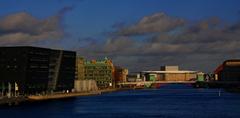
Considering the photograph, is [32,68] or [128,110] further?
[32,68]

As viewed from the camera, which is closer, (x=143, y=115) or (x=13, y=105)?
(x=143, y=115)

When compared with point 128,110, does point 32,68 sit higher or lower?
higher

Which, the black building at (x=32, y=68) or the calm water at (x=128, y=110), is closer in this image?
the calm water at (x=128, y=110)

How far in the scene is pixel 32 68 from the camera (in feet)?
537

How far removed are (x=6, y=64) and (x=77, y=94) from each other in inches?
1492

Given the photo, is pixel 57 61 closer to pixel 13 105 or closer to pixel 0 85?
pixel 0 85

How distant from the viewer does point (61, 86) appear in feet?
621

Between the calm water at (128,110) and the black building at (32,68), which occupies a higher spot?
the black building at (32,68)

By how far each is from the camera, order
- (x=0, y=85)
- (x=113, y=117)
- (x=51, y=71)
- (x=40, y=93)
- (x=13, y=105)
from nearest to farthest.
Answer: (x=113, y=117)
(x=13, y=105)
(x=0, y=85)
(x=40, y=93)
(x=51, y=71)

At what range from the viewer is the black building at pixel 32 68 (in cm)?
15912

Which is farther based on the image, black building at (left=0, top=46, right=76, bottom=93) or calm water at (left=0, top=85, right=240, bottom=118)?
black building at (left=0, top=46, right=76, bottom=93)

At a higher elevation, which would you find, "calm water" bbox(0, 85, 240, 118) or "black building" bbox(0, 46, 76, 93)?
"black building" bbox(0, 46, 76, 93)

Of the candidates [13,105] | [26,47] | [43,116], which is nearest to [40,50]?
[26,47]

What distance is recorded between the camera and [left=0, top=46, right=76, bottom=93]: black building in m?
Answer: 159
